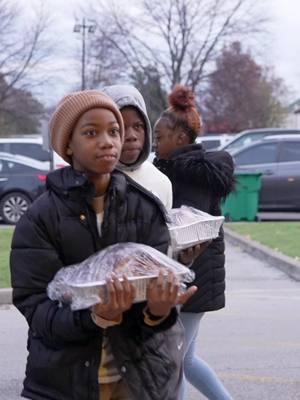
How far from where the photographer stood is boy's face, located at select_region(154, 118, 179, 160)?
14.0ft

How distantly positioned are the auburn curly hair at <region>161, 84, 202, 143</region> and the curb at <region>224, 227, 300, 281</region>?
269 inches

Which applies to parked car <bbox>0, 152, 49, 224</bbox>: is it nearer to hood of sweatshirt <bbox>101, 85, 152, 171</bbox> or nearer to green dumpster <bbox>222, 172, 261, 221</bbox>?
green dumpster <bbox>222, 172, 261, 221</bbox>

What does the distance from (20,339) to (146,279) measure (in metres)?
5.35

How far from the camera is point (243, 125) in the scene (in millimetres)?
64062

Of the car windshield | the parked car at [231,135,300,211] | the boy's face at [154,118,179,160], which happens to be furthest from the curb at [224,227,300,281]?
the car windshield

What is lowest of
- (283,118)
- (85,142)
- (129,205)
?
(283,118)

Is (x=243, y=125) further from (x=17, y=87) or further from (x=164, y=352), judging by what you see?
(x=164, y=352)

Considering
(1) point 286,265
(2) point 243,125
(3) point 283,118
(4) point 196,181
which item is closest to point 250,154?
(1) point 286,265

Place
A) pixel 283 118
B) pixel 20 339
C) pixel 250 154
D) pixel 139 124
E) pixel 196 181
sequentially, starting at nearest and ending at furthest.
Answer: pixel 139 124
pixel 196 181
pixel 20 339
pixel 250 154
pixel 283 118

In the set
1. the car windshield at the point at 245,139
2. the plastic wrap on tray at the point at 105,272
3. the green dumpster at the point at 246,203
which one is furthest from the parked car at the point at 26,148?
the plastic wrap on tray at the point at 105,272

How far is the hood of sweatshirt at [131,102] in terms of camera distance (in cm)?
325

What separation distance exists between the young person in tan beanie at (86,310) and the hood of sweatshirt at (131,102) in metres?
0.53

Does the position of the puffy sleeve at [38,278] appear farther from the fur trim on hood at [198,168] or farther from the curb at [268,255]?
the curb at [268,255]

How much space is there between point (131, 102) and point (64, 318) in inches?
40.2
